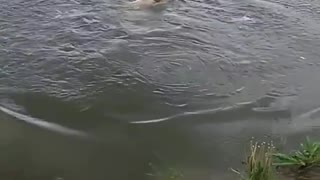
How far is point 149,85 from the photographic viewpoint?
5.95 metres

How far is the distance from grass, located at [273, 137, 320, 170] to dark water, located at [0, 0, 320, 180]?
0.37 m

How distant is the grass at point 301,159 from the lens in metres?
4.48

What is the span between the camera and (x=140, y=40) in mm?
7145

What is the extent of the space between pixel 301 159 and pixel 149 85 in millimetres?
1935

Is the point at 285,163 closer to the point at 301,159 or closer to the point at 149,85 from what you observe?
the point at 301,159

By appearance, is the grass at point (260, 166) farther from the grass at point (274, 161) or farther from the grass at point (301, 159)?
the grass at point (301, 159)

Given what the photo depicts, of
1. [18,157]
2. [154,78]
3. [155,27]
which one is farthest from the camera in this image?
[155,27]

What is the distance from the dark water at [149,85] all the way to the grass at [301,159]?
371 millimetres

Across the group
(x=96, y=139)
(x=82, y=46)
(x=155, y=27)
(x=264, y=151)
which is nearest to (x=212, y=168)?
(x=264, y=151)

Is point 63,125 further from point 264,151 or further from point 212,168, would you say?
point 264,151

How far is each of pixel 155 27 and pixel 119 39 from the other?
28.6 inches

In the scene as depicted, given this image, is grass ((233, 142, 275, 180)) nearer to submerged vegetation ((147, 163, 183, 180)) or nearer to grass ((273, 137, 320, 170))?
grass ((273, 137, 320, 170))

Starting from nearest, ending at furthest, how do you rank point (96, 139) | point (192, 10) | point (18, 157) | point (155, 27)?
point (18, 157)
point (96, 139)
point (155, 27)
point (192, 10)

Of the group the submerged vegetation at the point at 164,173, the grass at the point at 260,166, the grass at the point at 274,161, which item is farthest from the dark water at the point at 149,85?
the grass at the point at 260,166
